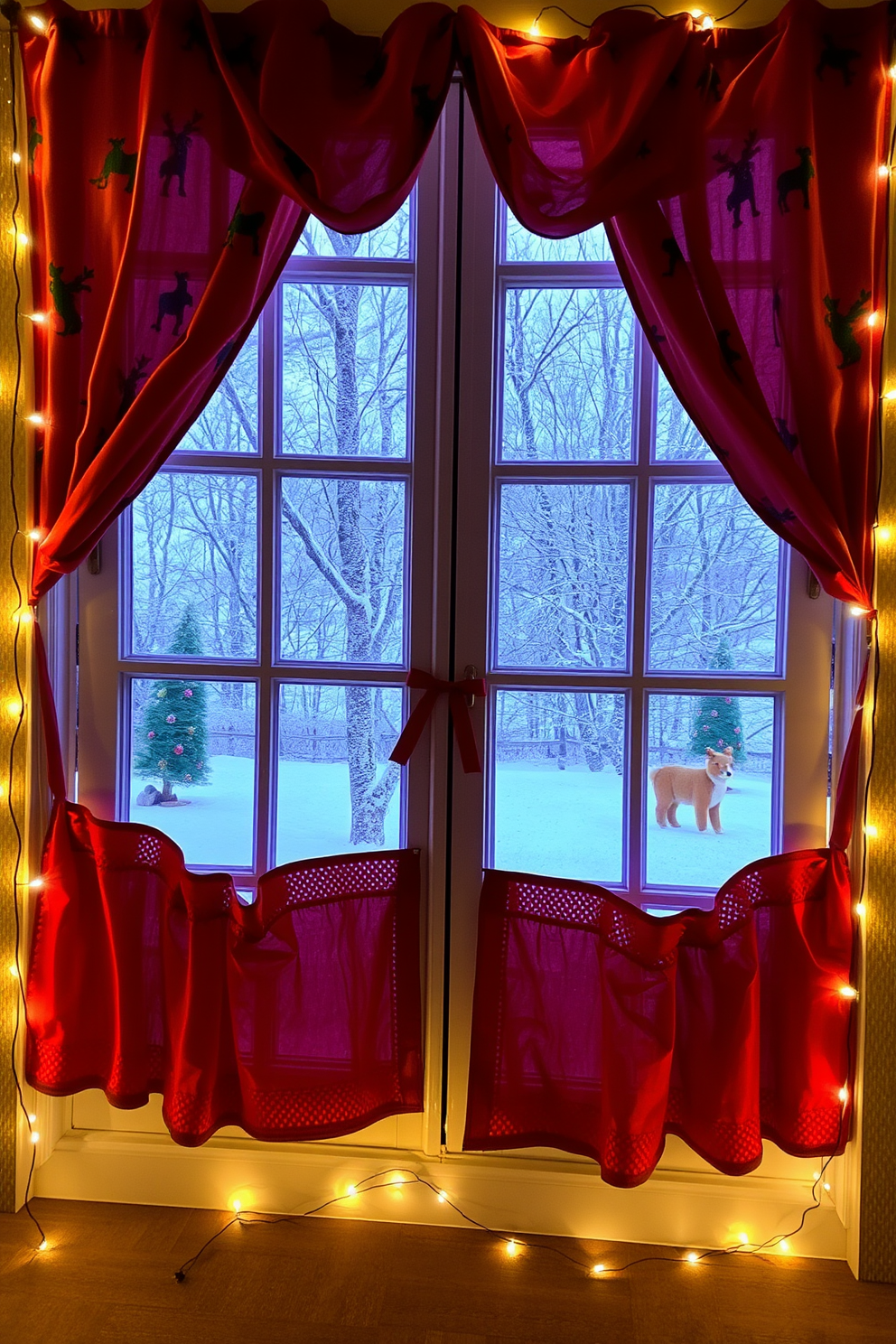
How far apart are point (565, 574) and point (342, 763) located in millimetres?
589

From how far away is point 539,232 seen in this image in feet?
5.49

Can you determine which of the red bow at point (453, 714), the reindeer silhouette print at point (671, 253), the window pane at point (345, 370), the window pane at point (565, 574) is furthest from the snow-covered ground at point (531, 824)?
the reindeer silhouette print at point (671, 253)

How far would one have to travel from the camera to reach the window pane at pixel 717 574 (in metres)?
1.88

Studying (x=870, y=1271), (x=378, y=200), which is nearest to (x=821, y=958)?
(x=870, y=1271)

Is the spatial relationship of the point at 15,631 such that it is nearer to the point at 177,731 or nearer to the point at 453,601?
the point at 177,731

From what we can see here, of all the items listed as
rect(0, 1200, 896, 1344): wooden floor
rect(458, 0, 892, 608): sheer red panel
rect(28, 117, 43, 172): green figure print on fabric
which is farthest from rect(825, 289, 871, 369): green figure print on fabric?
rect(0, 1200, 896, 1344): wooden floor

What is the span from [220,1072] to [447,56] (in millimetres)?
1943

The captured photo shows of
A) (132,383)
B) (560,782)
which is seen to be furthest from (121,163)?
(560,782)

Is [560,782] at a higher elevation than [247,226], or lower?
lower

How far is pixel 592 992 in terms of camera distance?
1.84m

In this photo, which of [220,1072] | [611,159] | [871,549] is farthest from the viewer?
[220,1072]

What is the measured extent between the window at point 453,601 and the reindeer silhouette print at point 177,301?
0.57 feet

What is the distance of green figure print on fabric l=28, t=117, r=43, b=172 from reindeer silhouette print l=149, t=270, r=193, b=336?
37cm

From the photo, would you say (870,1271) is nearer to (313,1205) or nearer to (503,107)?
(313,1205)
